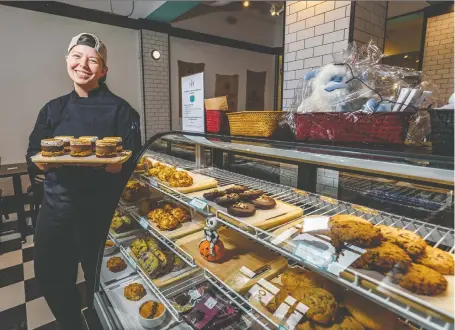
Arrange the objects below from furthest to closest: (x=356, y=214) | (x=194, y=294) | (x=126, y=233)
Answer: (x=126, y=233) → (x=194, y=294) → (x=356, y=214)

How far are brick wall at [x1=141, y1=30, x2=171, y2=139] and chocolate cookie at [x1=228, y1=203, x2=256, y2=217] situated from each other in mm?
5362

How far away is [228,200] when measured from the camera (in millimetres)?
1350

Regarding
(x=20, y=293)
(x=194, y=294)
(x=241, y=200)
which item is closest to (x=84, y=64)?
(x=241, y=200)

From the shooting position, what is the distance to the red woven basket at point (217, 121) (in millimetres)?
1627

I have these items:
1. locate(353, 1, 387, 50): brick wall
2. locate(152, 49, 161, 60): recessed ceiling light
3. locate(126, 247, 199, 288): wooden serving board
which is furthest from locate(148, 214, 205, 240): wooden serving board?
locate(152, 49, 161, 60): recessed ceiling light

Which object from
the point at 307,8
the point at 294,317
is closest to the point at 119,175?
the point at 294,317

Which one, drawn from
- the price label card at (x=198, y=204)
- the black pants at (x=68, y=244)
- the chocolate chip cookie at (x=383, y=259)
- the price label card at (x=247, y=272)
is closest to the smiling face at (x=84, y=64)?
the black pants at (x=68, y=244)

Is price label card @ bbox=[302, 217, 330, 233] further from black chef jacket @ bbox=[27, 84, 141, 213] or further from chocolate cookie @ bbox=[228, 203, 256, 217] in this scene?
black chef jacket @ bbox=[27, 84, 141, 213]

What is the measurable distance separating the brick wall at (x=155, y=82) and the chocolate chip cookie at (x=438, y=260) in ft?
19.7

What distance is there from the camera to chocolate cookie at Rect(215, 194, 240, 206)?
135 cm

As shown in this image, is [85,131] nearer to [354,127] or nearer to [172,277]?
[172,277]

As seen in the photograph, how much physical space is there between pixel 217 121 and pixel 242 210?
0.64 m

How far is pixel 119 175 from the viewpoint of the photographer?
6.14 feet

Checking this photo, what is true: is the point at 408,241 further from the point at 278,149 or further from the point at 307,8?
the point at 307,8
